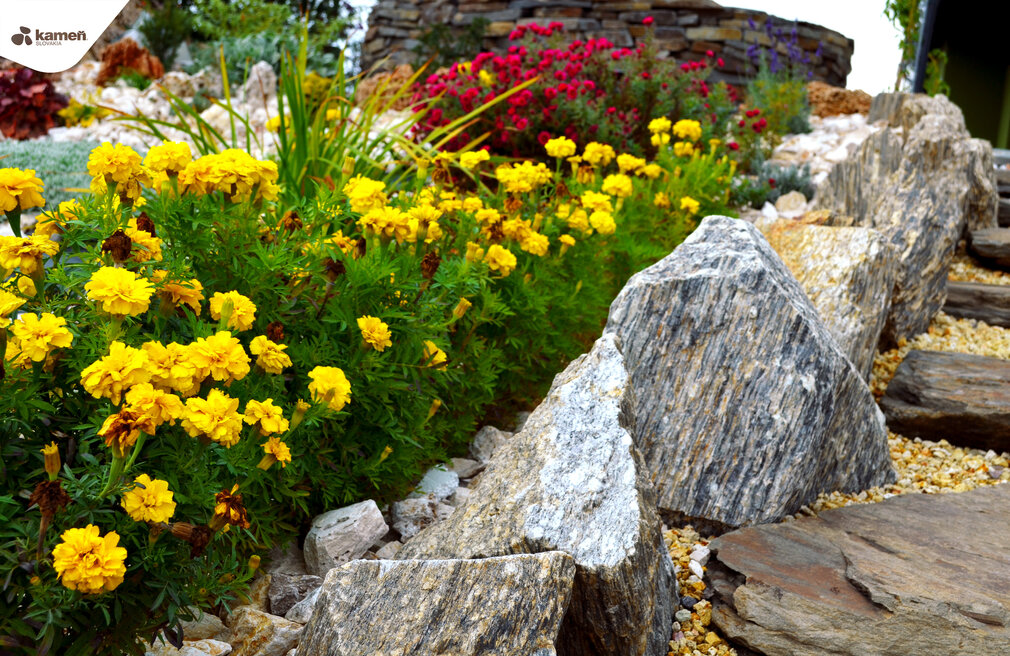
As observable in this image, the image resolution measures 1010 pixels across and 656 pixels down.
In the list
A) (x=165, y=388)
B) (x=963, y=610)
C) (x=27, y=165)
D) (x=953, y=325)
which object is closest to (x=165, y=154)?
(x=165, y=388)

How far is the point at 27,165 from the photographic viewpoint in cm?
823

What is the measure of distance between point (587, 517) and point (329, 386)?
0.82 meters

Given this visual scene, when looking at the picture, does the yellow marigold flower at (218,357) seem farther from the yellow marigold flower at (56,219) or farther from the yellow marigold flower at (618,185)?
the yellow marigold flower at (618,185)

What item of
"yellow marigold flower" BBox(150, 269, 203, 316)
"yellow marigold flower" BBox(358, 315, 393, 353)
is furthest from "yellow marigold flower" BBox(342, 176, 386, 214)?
"yellow marigold flower" BBox(150, 269, 203, 316)

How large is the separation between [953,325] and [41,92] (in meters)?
10.7

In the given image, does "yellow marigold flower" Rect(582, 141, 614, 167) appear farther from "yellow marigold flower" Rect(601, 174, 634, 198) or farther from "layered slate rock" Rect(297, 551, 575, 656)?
"layered slate rock" Rect(297, 551, 575, 656)

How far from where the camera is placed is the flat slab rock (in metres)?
2.41

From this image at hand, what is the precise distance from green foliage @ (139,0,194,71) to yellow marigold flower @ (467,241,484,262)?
39.7 feet

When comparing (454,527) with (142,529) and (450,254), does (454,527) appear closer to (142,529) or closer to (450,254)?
(142,529)

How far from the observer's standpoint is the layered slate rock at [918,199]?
5066mm

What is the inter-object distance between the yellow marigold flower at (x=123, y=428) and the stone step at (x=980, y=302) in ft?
16.8

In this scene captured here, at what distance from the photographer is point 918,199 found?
17.8 feet

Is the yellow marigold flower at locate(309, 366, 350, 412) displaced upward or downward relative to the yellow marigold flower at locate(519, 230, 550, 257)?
downward

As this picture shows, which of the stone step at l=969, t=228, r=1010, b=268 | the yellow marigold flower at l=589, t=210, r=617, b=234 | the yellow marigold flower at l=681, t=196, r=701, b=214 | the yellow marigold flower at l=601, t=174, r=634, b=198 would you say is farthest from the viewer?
the stone step at l=969, t=228, r=1010, b=268
